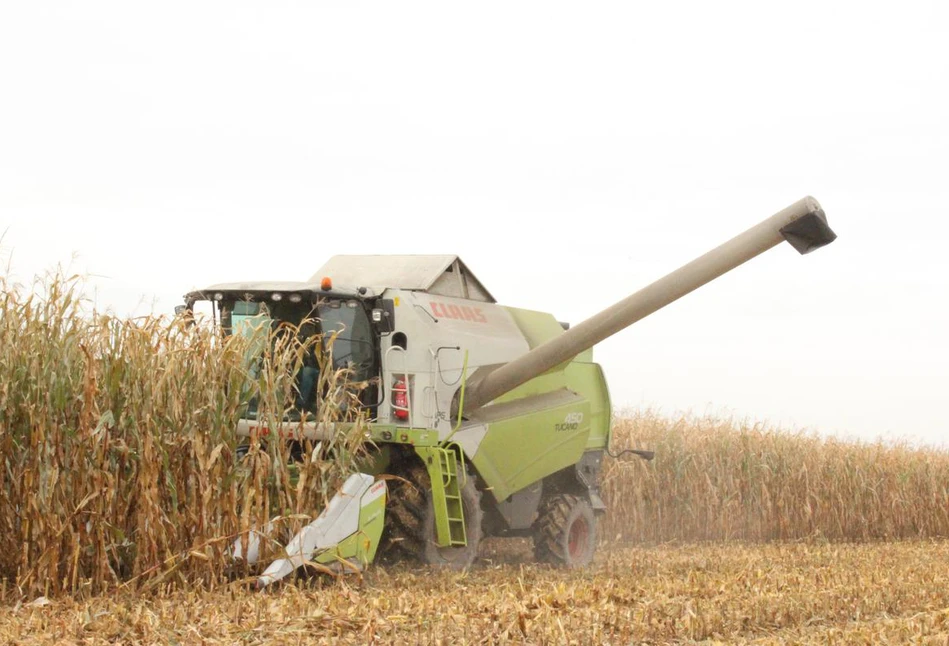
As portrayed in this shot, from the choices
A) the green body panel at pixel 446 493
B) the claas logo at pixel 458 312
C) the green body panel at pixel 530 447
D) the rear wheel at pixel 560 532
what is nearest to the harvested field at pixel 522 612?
the green body panel at pixel 446 493

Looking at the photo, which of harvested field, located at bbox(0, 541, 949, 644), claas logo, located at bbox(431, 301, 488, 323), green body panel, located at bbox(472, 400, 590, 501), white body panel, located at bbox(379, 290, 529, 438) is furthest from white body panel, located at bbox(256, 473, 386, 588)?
claas logo, located at bbox(431, 301, 488, 323)

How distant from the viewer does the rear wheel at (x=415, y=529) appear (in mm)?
8289

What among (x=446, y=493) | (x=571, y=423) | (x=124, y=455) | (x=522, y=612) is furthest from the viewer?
(x=571, y=423)

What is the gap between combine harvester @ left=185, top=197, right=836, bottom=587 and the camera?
7.89m

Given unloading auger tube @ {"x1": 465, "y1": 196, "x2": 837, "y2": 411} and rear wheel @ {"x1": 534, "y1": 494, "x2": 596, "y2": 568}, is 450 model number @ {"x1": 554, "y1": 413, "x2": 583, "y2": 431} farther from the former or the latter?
unloading auger tube @ {"x1": 465, "y1": 196, "x2": 837, "y2": 411}

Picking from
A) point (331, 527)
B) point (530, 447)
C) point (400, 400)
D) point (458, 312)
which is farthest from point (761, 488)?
point (331, 527)

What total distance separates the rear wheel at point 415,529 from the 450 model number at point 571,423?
1.96 metres

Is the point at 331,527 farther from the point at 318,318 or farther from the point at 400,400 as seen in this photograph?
the point at 318,318

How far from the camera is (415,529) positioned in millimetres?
8328

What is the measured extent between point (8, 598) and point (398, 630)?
2.55 meters

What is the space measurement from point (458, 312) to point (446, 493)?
1.61m

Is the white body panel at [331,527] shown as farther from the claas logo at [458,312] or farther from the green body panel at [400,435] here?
the claas logo at [458,312]

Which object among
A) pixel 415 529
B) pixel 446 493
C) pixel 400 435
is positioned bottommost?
pixel 415 529

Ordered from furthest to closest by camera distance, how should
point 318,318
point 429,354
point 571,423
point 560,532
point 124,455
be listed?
point 571,423
point 560,532
point 429,354
point 318,318
point 124,455
